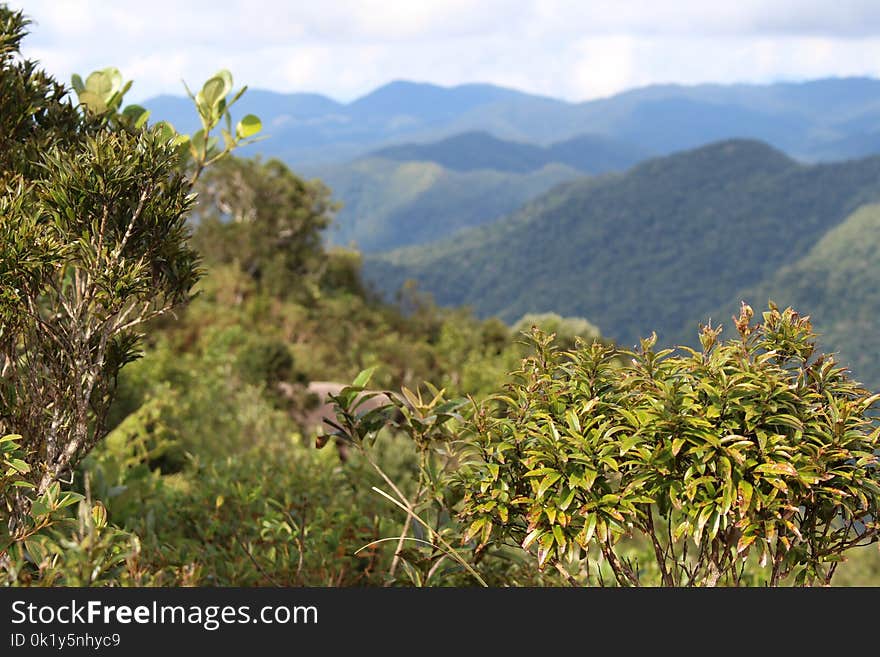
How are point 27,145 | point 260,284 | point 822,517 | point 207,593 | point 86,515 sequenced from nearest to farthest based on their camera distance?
point 86,515
point 207,593
point 822,517
point 27,145
point 260,284

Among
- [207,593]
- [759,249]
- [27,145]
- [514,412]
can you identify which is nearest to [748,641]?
[514,412]

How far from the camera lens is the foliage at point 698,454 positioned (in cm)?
285

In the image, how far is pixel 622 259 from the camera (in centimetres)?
18250

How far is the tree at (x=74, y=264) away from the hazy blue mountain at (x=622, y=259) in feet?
Answer: 488

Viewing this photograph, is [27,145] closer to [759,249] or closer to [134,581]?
[134,581]

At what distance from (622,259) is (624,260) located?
86 centimetres

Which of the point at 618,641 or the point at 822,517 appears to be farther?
the point at 822,517

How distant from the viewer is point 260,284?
111 feet

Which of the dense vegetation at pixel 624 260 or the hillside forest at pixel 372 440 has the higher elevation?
the dense vegetation at pixel 624 260

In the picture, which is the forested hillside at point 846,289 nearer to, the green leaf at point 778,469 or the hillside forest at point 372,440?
the hillside forest at point 372,440

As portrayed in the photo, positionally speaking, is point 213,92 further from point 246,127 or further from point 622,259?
point 622,259

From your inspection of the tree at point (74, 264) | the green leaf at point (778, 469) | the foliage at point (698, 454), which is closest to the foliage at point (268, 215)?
the tree at point (74, 264)

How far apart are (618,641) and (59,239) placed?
266cm

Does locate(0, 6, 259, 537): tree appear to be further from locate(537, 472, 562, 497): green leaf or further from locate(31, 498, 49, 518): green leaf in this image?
locate(537, 472, 562, 497): green leaf
